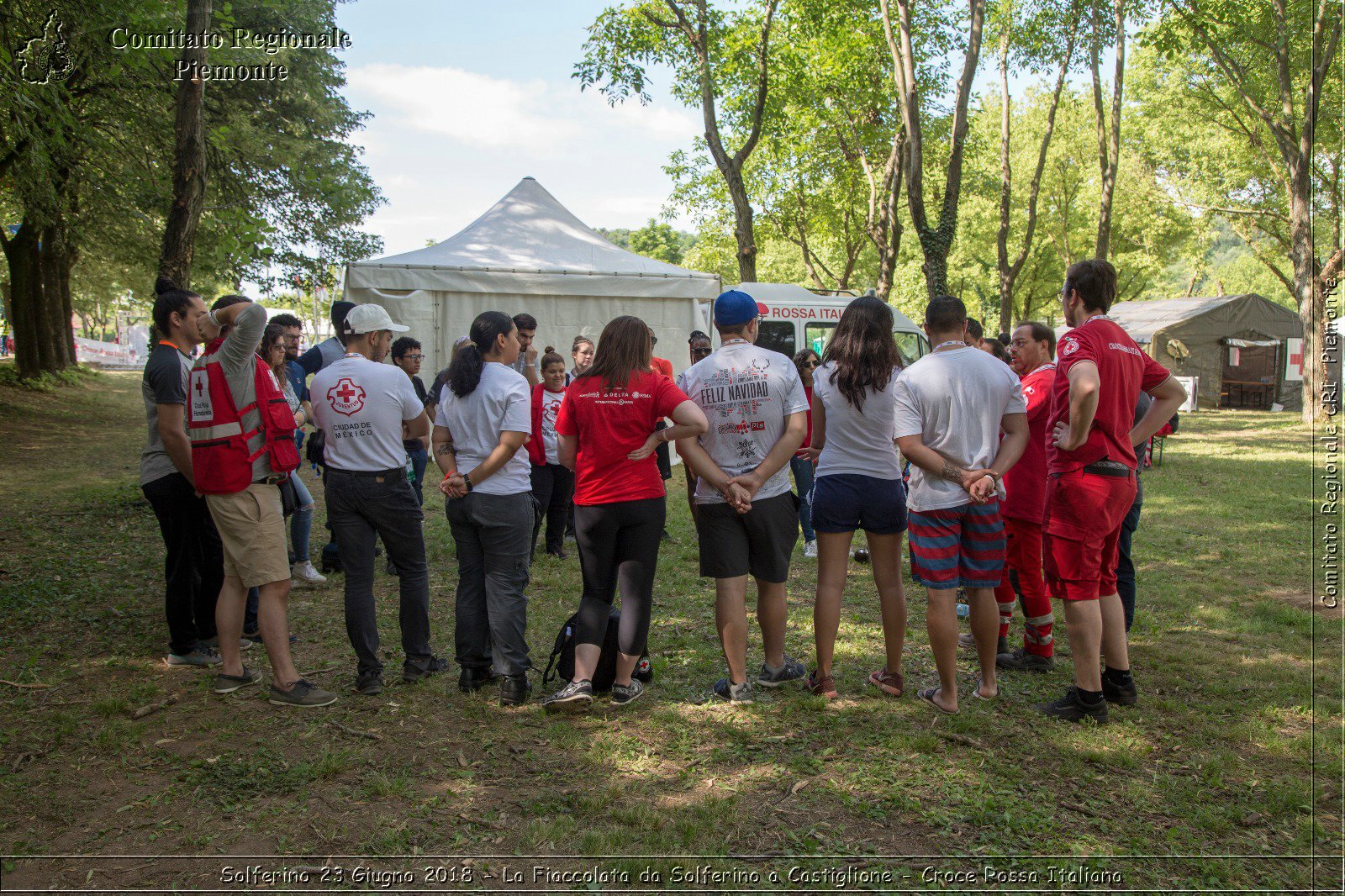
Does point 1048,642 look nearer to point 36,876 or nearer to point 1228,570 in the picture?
point 1228,570

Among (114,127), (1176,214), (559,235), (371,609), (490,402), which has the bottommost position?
(371,609)

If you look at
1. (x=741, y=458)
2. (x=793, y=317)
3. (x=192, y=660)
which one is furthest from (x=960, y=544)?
(x=793, y=317)

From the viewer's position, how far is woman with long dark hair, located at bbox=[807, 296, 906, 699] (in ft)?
14.3

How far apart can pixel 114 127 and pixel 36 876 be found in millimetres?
13538

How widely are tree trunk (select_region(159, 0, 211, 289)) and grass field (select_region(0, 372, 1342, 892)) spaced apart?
147 inches

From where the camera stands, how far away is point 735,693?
4.52 metres

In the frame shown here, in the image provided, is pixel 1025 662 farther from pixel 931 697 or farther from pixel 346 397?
pixel 346 397

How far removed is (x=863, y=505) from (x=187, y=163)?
24.1 feet

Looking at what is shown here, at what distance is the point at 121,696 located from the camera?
15.1 ft

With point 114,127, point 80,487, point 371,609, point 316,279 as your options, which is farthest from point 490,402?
A: point 316,279

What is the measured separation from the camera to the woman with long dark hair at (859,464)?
171 inches

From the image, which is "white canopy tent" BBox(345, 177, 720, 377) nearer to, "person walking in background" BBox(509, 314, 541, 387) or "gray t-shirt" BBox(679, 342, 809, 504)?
"person walking in background" BBox(509, 314, 541, 387)

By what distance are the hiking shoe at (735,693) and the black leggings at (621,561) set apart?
21.1 inches

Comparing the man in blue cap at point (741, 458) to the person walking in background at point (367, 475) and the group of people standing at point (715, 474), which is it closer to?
the group of people standing at point (715, 474)
